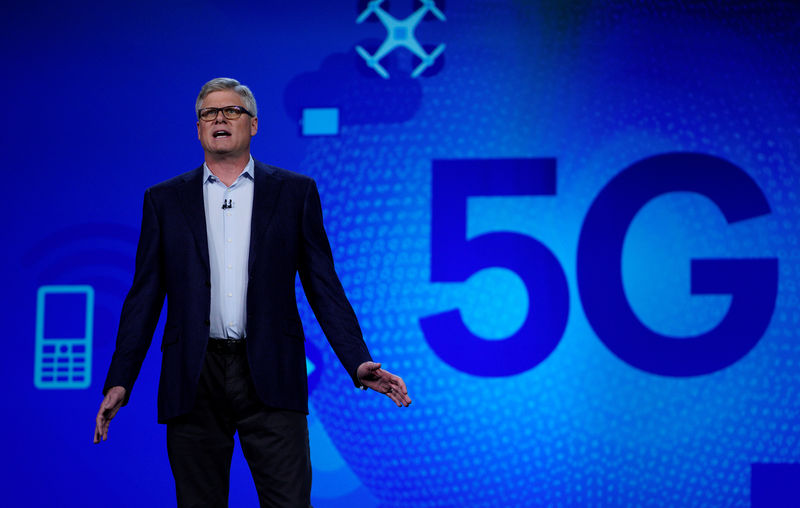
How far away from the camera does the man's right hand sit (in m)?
2.00

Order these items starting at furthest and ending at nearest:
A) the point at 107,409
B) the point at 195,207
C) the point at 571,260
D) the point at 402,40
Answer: the point at 402,40, the point at 571,260, the point at 195,207, the point at 107,409

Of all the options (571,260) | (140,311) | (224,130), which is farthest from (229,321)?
(571,260)

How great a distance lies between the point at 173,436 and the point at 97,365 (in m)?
2.01

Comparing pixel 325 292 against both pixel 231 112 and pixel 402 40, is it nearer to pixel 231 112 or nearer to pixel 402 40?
pixel 231 112

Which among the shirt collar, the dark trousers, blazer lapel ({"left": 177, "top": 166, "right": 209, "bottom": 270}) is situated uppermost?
the shirt collar

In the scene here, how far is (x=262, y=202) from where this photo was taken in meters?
2.14

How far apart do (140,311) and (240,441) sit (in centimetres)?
38

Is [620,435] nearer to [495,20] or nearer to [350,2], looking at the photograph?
[495,20]

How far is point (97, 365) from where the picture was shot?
392cm

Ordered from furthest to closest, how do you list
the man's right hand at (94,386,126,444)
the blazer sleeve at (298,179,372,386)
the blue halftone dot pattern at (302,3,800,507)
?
the blue halftone dot pattern at (302,3,800,507), the blazer sleeve at (298,179,372,386), the man's right hand at (94,386,126,444)

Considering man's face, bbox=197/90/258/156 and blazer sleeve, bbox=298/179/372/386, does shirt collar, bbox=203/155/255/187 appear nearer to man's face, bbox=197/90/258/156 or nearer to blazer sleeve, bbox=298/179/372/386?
man's face, bbox=197/90/258/156

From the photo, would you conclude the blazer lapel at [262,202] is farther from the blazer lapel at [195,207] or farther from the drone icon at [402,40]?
the drone icon at [402,40]

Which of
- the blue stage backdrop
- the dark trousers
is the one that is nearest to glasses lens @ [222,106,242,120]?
the dark trousers

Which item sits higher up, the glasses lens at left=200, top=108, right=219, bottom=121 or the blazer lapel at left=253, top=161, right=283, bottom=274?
the glasses lens at left=200, top=108, right=219, bottom=121
